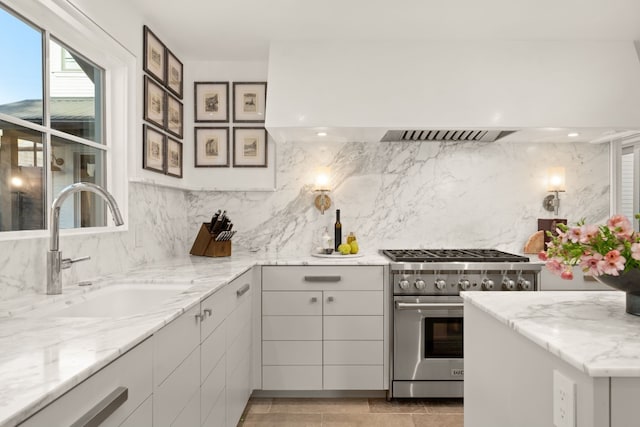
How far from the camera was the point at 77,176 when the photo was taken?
7.50 ft

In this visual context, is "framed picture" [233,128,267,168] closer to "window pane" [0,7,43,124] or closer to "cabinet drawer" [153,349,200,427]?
"window pane" [0,7,43,124]

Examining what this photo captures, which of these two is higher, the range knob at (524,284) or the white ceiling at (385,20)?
the white ceiling at (385,20)

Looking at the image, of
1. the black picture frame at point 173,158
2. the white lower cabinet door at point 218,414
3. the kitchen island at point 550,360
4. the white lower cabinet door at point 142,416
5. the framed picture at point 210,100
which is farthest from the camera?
the framed picture at point 210,100

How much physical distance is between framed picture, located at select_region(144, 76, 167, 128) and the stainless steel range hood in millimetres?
715

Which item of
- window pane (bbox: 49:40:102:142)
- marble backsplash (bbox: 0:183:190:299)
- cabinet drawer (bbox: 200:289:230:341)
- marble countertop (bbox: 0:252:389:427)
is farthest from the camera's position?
window pane (bbox: 49:40:102:142)

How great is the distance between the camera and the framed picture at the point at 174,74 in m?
3.23

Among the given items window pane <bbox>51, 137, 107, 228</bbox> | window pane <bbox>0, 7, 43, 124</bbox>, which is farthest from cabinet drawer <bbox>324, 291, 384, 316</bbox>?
window pane <bbox>0, 7, 43, 124</bbox>

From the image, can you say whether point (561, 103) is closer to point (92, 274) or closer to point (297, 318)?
point (297, 318)

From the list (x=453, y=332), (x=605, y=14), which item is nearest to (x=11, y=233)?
(x=453, y=332)

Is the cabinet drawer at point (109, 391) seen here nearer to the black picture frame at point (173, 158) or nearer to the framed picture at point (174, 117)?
the black picture frame at point (173, 158)

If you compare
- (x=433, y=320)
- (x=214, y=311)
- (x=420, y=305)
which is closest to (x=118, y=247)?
(x=214, y=311)

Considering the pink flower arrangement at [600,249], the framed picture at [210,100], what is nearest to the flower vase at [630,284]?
the pink flower arrangement at [600,249]

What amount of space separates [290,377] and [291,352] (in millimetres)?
167

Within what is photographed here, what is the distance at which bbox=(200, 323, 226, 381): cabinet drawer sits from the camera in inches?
74.7
